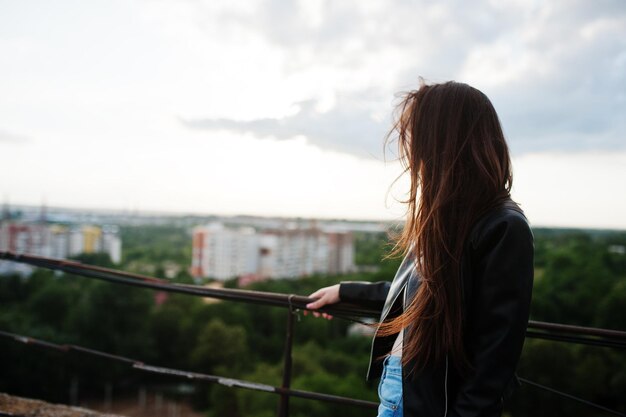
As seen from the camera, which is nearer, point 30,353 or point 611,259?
point 30,353

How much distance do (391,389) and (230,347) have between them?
2671 centimetres

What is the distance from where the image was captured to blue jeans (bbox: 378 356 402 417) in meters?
1.12

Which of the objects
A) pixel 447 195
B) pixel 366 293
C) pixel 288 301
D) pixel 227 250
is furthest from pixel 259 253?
pixel 447 195

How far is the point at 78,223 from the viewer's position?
7694 cm

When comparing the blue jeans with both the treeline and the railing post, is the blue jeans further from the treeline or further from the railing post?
the treeline

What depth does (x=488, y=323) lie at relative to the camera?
38.8 inches

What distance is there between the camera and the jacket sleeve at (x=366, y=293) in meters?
1.58

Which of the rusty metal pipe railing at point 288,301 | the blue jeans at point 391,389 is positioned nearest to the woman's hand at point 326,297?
the rusty metal pipe railing at point 288,301

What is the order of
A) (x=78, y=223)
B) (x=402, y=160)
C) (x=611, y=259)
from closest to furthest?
(x=402, y=160) → (x=611, y=259) → (x=78, y=223)

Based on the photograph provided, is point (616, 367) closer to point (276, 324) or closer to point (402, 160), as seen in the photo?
point (276, 324)

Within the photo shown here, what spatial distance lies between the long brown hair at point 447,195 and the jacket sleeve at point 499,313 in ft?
0.21

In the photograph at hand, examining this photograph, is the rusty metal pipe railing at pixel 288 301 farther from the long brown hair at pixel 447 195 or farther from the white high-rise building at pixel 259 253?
the white high-rise building at pixel 259 253

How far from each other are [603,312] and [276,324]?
18.8 metres

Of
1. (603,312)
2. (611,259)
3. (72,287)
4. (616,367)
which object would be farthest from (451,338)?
(611,259)
